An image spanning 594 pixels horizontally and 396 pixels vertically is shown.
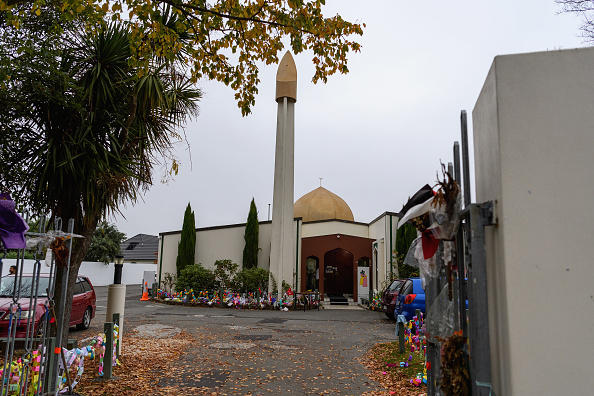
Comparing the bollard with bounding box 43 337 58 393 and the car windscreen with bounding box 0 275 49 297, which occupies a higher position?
the car windscreen with bounding box 0 275 49 297

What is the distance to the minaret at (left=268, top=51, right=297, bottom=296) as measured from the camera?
66.4 ft

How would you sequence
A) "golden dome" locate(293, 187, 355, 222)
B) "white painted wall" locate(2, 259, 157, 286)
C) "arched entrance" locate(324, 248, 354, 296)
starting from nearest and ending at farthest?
"arched entrance" locate(324, 248, 354, 296), "golden dome" locate(293, 187, 355, 222), "white painted wall" locate(2, 259, 157, 286)

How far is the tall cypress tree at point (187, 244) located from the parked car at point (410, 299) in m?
14.5

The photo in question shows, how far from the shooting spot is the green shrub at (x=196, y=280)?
70.6ft

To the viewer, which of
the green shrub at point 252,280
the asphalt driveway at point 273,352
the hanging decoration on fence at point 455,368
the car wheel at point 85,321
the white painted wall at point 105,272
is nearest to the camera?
the hanging decoration on fence at point 455,368

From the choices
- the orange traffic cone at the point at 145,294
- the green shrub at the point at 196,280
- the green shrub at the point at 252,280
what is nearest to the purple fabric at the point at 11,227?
the green shrub at the point at 252,280

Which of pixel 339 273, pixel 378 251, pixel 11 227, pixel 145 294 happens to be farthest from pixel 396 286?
pixel 145 294

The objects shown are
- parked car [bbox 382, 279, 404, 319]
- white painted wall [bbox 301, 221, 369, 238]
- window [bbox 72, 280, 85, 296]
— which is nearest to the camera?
window [bbox 72, 280, 85, 296]

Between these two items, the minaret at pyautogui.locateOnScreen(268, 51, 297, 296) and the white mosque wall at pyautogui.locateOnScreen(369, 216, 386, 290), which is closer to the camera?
the minaret at pyautogui.locateOnScreen(268, 51, 297, 296)

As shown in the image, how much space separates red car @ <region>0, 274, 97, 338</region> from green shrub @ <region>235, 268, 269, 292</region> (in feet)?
30.2

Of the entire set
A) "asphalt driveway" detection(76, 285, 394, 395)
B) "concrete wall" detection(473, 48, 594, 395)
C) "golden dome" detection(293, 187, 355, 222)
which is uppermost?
"golden dome" detection(293, 187, 355, 222)

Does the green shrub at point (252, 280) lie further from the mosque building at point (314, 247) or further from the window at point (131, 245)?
the window at point (131, 245)

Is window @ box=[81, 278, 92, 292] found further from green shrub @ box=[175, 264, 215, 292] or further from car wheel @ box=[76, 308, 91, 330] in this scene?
green shrub @ box=[175, 264, 215, 292]

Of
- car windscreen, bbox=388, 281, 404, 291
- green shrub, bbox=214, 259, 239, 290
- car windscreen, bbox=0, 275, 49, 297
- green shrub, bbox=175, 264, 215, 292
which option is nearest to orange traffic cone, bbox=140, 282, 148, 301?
green shrub, bbox=175, 264, 215, 292
